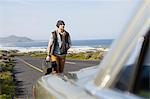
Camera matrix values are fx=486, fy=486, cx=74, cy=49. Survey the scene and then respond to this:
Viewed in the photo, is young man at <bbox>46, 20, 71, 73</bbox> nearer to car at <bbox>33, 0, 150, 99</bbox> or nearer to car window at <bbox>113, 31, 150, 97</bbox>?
car at <bbox>33, 0, 150, 99</bbox>

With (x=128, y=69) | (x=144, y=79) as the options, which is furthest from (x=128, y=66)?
(x=144, y=79)

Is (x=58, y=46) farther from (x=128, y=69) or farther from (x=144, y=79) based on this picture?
(x=144, y=79)

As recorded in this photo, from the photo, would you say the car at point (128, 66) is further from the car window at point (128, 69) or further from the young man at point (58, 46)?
the young man at point (58, 46)

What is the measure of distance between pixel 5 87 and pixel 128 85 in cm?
1402

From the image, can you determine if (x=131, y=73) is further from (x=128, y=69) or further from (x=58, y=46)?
(x=58, y=46)

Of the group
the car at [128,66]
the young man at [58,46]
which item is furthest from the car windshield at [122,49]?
the young man at [58,46]

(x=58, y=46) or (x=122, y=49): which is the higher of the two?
(x=122, y=49)

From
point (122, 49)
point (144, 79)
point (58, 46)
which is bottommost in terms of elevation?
point (58, 46)

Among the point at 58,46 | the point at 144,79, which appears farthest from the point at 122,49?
the point at 58,46

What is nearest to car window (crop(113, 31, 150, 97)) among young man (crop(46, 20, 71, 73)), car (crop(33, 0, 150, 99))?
car (crop(33, 0, 150, 99))

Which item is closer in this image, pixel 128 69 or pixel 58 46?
pixel 128 69

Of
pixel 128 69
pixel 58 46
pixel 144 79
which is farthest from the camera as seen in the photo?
pixel 58 46

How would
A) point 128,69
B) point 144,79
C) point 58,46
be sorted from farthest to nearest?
point 58,46
point 128,69
point 144,79

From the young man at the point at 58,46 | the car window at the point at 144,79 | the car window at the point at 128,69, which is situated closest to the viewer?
the car window at the point at 144,79
